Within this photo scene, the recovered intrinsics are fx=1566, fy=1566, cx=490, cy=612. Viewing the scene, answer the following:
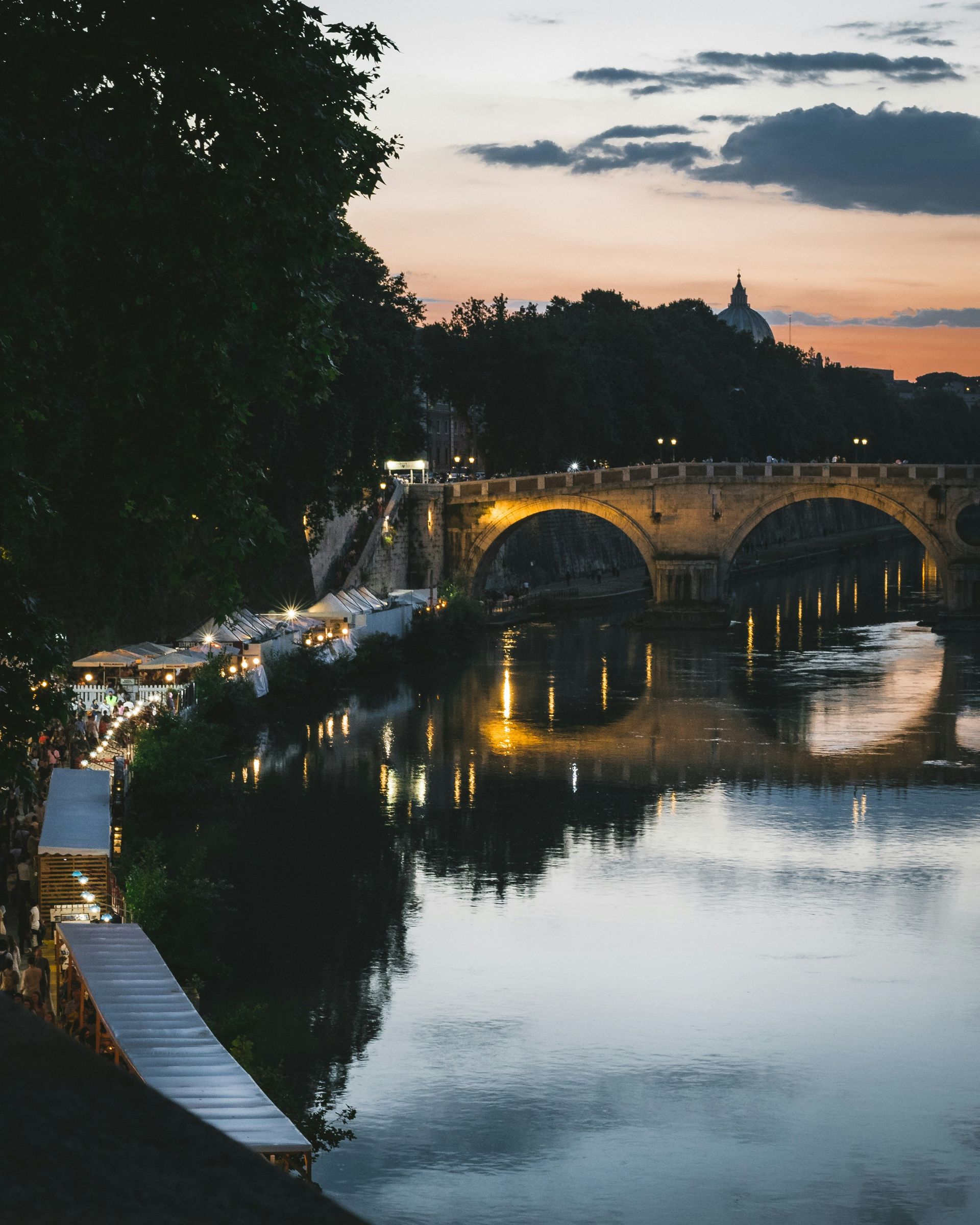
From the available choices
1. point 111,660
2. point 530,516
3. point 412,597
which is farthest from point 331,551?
point 111,660

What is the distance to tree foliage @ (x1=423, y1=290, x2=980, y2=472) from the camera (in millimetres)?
64938

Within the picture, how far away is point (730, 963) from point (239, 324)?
508 inches

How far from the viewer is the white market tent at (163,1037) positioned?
468 inches

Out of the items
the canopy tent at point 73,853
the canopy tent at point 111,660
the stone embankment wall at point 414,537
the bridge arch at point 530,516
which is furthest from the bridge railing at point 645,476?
the canopy tent at point 73,853

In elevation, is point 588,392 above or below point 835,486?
above

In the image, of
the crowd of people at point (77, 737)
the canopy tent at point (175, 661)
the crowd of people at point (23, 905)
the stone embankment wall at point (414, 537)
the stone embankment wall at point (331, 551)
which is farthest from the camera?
the stone embankment wall at point (414, 537)

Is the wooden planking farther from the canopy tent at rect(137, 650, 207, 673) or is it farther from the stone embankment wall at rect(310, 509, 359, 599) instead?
the stone embankment wall at rect(310, 509, 359, 599)

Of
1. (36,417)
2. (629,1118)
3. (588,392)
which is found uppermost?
(588,392)

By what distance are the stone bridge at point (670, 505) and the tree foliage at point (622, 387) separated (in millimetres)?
8387

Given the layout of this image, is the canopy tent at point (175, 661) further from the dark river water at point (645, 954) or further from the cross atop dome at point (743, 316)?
the cross atop dome at point (743, 316)

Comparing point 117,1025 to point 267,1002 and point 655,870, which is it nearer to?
point 267,1002

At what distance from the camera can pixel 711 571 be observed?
5719 cm

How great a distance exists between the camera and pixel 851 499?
187 feet

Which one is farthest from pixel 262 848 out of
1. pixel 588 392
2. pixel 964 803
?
pixel 588 392
